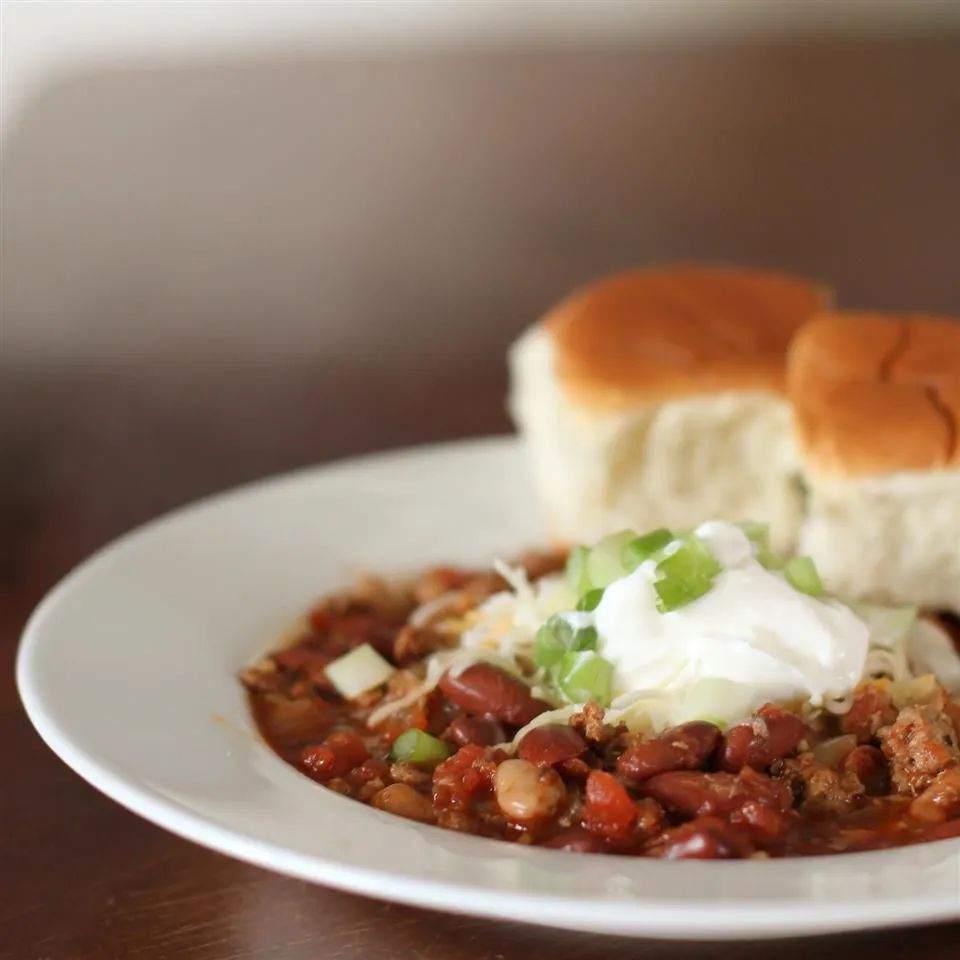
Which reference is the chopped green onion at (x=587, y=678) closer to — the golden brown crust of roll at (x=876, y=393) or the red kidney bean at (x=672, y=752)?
the red kidney bean at (x=672, y=752)

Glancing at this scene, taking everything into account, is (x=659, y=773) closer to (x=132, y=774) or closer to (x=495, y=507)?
(x=132, y=774)

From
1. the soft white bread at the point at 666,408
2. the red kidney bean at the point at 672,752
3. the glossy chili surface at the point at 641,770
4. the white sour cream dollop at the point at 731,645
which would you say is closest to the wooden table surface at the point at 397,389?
the glossy chili surface at the point at 641,770

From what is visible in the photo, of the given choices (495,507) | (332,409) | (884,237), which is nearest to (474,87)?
(884,237)

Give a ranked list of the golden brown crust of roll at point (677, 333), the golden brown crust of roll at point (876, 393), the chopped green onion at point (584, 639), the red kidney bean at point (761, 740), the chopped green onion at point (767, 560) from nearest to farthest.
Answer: the red kidney bean at point (761, 740) → the chopped green onion at point (584, 639) → the chopped green onion at point (767, 560) → the golden brown crust of roll at point (876, 393) → the golden brown crust of roll at point (677, 333)

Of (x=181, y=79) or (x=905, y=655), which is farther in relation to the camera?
(x=181, y=79)

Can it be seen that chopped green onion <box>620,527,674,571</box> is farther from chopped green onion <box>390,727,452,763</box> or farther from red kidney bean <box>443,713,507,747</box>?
chopped green onion <box>390,727,452,763</box>

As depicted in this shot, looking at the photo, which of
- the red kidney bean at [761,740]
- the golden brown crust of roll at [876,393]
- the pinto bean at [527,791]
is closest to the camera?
the pinto bean at [527,791]

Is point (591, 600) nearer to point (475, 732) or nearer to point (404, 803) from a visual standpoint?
point (475, 732)
